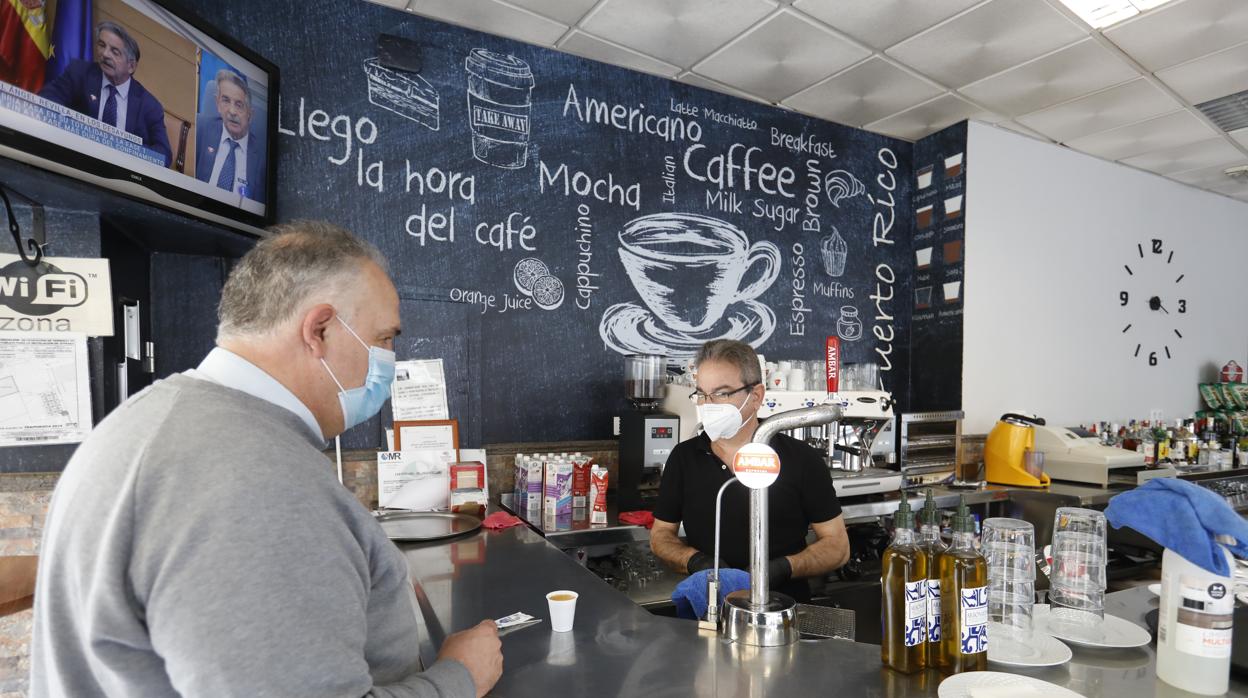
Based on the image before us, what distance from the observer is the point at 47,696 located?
959 millimetres

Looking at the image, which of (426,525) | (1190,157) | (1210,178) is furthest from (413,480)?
(1210,178)

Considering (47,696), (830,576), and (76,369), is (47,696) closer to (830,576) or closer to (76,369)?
(76,369)

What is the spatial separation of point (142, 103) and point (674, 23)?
2.27 metres

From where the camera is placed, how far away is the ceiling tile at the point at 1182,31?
314 centimetres

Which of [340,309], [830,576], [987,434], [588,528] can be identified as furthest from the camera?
[987,434]

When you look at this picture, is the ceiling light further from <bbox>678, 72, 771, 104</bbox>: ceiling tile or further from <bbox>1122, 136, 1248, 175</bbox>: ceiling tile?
<bbox>1122, 136, 1248, 175</bbox>: ceiling tile

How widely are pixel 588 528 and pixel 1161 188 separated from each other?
5.77m

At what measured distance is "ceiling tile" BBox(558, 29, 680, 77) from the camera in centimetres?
344

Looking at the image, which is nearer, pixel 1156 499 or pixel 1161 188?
pixel 1156 499

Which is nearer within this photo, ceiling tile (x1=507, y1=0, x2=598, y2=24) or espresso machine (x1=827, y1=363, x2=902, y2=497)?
ceiling tile (x1=507, y1=0, x2=598, y2=24)

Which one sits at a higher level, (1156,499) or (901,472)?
(1156,499)

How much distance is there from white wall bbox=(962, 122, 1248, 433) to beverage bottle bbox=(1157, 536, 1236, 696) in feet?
11.4

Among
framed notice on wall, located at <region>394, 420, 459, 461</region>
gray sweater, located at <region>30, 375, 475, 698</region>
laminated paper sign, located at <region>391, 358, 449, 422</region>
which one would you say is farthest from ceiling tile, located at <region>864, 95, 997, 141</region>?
gray sweater, located at <region>30, 375, 475, 698</region>

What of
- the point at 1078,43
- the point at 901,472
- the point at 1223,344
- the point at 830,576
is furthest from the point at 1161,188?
the point at 830,576
